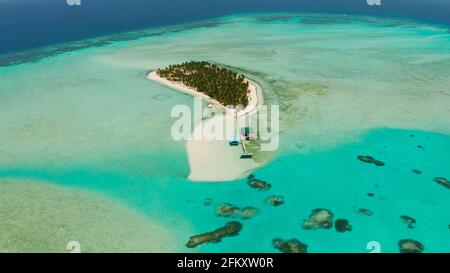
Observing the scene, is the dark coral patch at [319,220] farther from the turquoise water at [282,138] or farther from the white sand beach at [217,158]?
the white sand beach at [217,158]

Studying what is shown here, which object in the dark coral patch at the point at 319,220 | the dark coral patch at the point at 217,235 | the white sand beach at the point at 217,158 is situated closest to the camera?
the dark coral patch at the point at 217,235

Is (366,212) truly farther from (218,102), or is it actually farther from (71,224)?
(218,102)

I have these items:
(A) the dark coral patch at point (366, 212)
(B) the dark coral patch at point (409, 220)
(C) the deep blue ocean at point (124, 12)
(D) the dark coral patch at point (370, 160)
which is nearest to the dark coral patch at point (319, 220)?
(A) the dark coral patch at point (366, 212)

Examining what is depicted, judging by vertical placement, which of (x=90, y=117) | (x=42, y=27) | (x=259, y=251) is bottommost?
(x=259, y=251)
